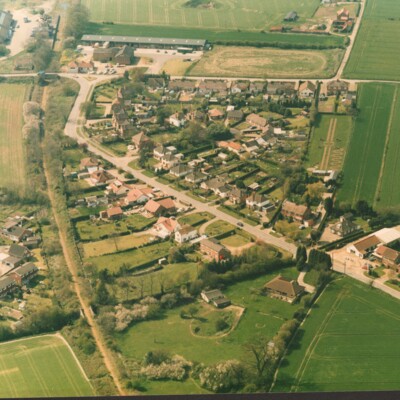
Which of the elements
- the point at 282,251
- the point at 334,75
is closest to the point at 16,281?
the point at 282,251

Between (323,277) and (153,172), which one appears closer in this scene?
(323,277)

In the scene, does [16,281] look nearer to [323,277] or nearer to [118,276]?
[118,276]

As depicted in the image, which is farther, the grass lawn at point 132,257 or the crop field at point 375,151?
the crop field at point 375,151

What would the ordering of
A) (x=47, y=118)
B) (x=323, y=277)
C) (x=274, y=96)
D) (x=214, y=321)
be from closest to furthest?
1. (x=214, y=321)
2. (x=323, y=277)
3. (x=47, y=118)
4. (x=274, y=96)

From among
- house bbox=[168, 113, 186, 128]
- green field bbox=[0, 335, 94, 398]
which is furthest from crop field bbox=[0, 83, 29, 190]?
green field bbox=[0, 335, 94, 398]

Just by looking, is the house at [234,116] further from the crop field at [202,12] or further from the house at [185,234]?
the crop field at [202,12]

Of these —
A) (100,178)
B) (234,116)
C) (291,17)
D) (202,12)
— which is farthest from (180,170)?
(202,12)

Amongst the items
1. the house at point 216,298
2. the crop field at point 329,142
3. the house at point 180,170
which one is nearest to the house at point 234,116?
the crop field at point 329,142
